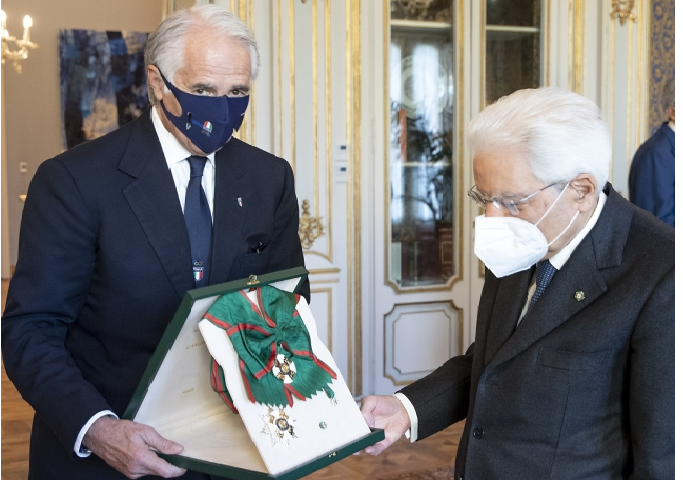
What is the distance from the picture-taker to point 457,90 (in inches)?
182

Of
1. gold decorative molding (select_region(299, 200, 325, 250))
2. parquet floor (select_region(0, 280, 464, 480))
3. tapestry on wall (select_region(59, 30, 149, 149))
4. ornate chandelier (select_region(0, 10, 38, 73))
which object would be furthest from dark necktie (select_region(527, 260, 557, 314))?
tapestry on wall (select_region(59, 30, 149, 149))

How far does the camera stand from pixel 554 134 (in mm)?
1403

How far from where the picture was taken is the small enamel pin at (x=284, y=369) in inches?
55.8

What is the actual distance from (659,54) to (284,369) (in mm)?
4309

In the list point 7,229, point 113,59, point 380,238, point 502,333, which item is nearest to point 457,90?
point 380,238

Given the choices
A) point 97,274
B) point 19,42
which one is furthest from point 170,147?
point 19,42

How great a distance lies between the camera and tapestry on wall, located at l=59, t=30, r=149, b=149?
9.53 m

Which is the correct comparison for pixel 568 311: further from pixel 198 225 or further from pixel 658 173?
pixel 658 173

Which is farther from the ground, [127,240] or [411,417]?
[127,240]

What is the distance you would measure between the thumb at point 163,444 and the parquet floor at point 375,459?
239 centimetres

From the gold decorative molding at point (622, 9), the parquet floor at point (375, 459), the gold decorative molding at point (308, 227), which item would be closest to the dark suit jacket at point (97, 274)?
the parquet floor at point (375, 459)

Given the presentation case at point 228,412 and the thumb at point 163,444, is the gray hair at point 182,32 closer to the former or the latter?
the presentation case at point 228,412

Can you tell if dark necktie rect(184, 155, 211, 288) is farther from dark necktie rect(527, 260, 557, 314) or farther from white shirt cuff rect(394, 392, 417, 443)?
dark necktie rect(527, 260, 557, 314)

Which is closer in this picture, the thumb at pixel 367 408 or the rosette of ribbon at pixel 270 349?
the rosette of ribbon at pixel 270 349
